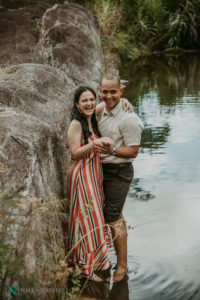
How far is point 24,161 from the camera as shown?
8.25 feet

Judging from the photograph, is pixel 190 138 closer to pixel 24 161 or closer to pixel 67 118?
pixel 67 118

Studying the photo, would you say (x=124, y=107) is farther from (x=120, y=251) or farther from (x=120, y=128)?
(x=120, y=251)

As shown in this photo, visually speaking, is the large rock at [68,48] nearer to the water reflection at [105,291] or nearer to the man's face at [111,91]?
the man's face at [111,91]

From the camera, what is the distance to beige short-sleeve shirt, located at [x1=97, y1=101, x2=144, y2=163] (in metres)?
3.17

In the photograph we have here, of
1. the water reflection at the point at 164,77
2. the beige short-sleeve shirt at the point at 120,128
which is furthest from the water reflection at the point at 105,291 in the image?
the water reflection at the point at 164,77

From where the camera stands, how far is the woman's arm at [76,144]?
301 centimetres

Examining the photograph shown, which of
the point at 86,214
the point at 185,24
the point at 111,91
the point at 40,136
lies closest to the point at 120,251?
the point at 86,214

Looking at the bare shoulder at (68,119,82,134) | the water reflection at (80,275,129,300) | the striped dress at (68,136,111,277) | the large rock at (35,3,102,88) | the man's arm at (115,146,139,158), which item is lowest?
the water reflection at (80,275,129,300)

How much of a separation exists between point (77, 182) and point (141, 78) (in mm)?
10615

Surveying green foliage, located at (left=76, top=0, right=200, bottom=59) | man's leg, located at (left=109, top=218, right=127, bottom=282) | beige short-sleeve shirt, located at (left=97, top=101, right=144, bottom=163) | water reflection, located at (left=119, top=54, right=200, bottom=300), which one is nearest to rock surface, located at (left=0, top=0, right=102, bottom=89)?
water reflection, located at (left=119, top=54, right=200, bottom=300)

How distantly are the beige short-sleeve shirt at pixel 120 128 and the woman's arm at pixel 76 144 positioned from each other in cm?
26

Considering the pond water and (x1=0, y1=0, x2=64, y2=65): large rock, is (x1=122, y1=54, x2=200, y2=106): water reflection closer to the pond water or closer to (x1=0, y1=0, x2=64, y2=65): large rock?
the pond water

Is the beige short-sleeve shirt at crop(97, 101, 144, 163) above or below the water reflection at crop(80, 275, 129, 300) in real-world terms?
above

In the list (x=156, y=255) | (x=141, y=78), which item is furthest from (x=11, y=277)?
(x=141, y=78)
